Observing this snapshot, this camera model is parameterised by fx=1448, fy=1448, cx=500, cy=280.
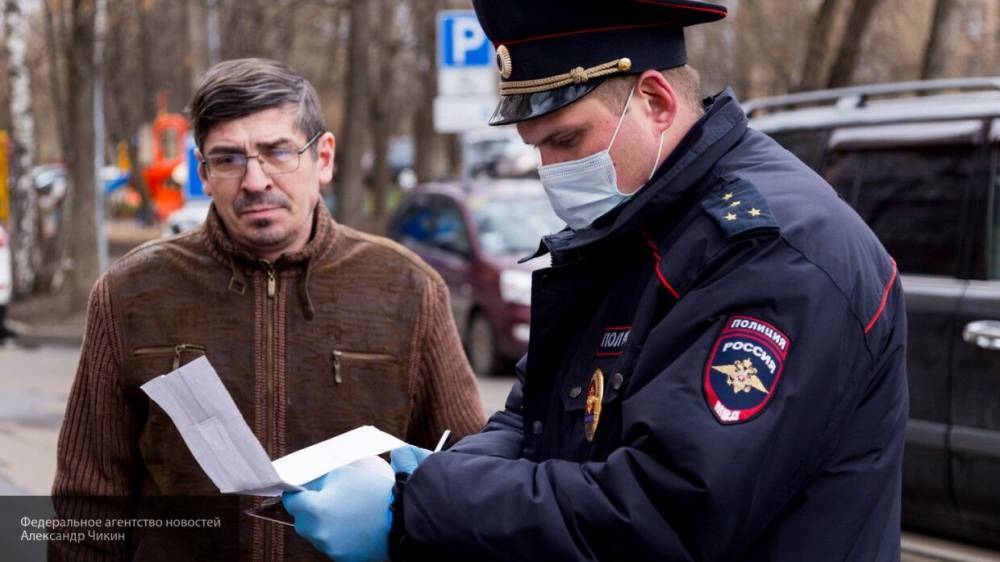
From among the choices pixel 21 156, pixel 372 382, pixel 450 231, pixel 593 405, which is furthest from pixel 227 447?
pixel 21 156

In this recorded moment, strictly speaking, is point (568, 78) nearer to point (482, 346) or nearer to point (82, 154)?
point (482, 346)

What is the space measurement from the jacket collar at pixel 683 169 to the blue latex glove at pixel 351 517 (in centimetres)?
49

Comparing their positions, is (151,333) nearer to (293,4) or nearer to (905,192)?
(905,192)

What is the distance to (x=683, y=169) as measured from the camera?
7.01 feet

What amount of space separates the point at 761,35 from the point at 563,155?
24.3 metres

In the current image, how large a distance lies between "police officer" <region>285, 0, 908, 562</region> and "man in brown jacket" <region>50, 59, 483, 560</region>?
2.69 ft

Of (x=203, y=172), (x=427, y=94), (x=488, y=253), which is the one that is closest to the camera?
(x=203, y=172)

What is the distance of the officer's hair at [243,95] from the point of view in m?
3.19

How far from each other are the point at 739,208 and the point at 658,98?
0.28 m

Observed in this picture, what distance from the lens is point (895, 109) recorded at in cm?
645

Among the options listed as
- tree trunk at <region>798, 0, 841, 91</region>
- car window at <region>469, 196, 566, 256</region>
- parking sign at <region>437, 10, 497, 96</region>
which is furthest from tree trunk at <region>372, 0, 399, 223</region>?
car window at <region>469, 196, 566, 256</region>

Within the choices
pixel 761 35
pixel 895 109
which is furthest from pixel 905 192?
pixel 761 35

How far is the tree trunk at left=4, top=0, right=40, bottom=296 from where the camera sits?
2017 centimetres

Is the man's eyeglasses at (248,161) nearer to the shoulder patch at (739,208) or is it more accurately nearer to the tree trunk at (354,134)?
the shoulder patch at (739,208)
